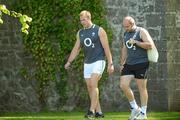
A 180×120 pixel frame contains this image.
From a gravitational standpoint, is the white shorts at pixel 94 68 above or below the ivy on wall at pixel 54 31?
below

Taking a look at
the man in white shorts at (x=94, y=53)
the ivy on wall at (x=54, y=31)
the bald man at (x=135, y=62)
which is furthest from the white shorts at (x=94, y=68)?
the ivy on wall at (x=54, y=31)

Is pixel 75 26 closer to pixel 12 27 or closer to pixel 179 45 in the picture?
pixel 12 27

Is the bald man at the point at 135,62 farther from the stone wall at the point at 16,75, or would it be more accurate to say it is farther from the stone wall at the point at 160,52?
the stone wall at the point at 16,75

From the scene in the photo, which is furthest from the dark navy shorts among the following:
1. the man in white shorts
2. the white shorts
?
the white shorts

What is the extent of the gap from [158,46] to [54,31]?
252 cm

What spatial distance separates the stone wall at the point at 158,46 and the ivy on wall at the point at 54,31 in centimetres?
43

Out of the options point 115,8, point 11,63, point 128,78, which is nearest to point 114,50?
point 115,8

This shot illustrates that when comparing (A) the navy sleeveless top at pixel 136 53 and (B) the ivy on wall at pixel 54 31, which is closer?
(A) the navy sleeveless top at pixel 136 53

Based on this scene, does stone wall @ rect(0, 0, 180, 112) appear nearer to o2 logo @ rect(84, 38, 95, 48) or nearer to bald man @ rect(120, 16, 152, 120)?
bald man @ rect(120, 16, 152, 120)

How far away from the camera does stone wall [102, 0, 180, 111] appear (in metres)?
13.0

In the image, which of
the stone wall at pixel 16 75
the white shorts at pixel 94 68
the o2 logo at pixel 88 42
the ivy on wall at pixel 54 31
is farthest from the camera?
the stone wall at pixel 16 75

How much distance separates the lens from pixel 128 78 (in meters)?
9.54

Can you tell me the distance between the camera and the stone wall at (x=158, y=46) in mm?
12992

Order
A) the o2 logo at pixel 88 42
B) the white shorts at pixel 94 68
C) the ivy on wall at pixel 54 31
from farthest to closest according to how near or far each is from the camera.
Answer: the ivy on wall at pixel 54 31, the o2 logo at pixel 88 42, the white shorts at pixel 94 68
